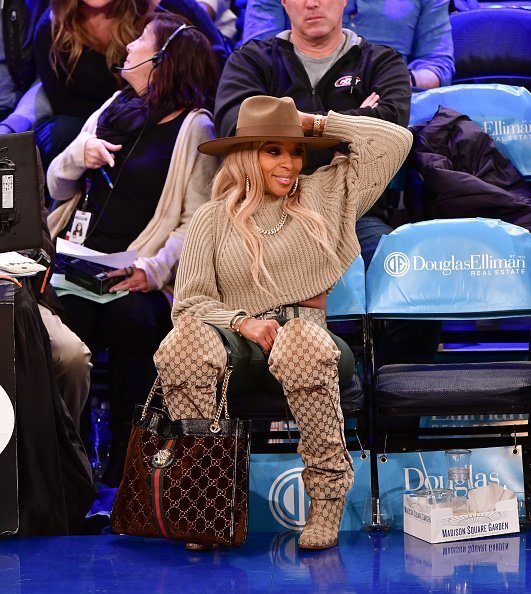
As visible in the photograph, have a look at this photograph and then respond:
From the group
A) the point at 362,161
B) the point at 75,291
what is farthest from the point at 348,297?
the point at 75,291

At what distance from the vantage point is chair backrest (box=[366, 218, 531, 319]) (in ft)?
11.3

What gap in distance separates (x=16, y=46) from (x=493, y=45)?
2201 millimetres

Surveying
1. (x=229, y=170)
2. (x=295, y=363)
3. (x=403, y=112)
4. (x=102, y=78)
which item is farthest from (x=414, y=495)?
(x=102, y=78)

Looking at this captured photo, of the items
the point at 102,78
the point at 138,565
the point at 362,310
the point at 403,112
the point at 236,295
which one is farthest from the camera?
the point at 102,78

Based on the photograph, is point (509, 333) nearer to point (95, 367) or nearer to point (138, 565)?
point (95, 367)

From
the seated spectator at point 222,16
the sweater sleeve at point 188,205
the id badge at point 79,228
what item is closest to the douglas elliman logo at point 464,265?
the sweater sleeve at point 188,205

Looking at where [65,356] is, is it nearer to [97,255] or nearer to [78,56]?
[97,255]

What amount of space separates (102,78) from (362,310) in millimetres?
1856

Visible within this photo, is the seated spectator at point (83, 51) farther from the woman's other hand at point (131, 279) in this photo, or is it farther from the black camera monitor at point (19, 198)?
the black camera monitor at point (19, 198)

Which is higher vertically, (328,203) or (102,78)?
(102,78)

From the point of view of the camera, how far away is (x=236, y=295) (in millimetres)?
3236

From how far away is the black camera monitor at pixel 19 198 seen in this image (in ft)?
10.8

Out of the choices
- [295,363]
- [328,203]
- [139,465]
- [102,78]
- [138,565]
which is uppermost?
[102,78]

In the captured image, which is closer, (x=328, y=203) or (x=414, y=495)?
(x=414, y=495)
